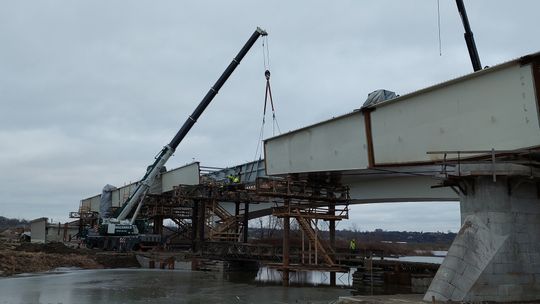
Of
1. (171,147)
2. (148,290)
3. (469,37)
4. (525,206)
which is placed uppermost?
(469,37)

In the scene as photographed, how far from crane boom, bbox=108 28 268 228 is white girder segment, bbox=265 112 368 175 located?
18743 millimetres

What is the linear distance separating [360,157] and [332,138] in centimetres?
214

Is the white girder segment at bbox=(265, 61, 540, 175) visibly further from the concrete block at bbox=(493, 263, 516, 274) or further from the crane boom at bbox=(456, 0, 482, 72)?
the crane boom at bbox=(456, 0, 482, 72)

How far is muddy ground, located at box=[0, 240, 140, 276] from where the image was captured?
101ft

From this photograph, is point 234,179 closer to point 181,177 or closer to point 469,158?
point 181,177

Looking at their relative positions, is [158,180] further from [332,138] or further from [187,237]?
[332,138]

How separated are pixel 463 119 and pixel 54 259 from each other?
3021 centimetres

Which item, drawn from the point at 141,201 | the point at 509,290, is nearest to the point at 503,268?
the point at 509,290

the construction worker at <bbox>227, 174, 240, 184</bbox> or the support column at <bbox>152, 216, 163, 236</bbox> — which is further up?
the construction worker at <bbox>227, 174, 240, 184</bbox>

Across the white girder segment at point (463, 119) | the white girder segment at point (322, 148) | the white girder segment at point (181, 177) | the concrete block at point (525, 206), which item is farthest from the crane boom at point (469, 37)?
the white girder segment at point (181, 177)

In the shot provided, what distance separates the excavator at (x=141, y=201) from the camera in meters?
43.9

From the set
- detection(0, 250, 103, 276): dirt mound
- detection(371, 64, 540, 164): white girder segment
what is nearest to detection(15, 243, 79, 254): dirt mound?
detection(0, 250, 103, 276): dirt mound

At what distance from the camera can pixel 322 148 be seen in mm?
23344

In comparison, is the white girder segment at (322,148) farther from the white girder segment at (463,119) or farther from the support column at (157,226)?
the support column at (157,226)
